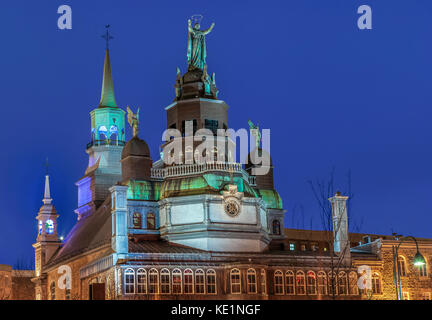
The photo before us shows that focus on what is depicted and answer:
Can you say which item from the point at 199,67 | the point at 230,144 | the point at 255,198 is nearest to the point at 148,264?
the point at 255,198

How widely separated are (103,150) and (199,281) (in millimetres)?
37984

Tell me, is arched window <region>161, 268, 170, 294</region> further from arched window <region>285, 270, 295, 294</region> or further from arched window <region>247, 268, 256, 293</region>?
arched window <region>285, 270, 295, 294</region>

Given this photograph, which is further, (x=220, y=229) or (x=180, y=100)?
(x=180, y=100)

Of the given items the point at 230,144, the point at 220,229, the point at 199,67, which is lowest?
the point at 220,229

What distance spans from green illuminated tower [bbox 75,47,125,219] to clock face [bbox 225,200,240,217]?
26570 mm

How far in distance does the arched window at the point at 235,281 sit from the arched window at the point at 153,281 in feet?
25.6

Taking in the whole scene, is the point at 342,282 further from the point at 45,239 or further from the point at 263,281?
the point at 45,239

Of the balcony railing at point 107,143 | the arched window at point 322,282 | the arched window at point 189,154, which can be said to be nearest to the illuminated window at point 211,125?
the arched window at point 189,154

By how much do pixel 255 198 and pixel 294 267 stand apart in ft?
28.3

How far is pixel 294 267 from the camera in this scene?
8931 cm

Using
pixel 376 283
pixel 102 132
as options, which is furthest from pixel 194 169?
pixel 102 132

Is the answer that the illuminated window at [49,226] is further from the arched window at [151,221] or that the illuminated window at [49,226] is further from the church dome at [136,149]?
the arched window at [151,221]
